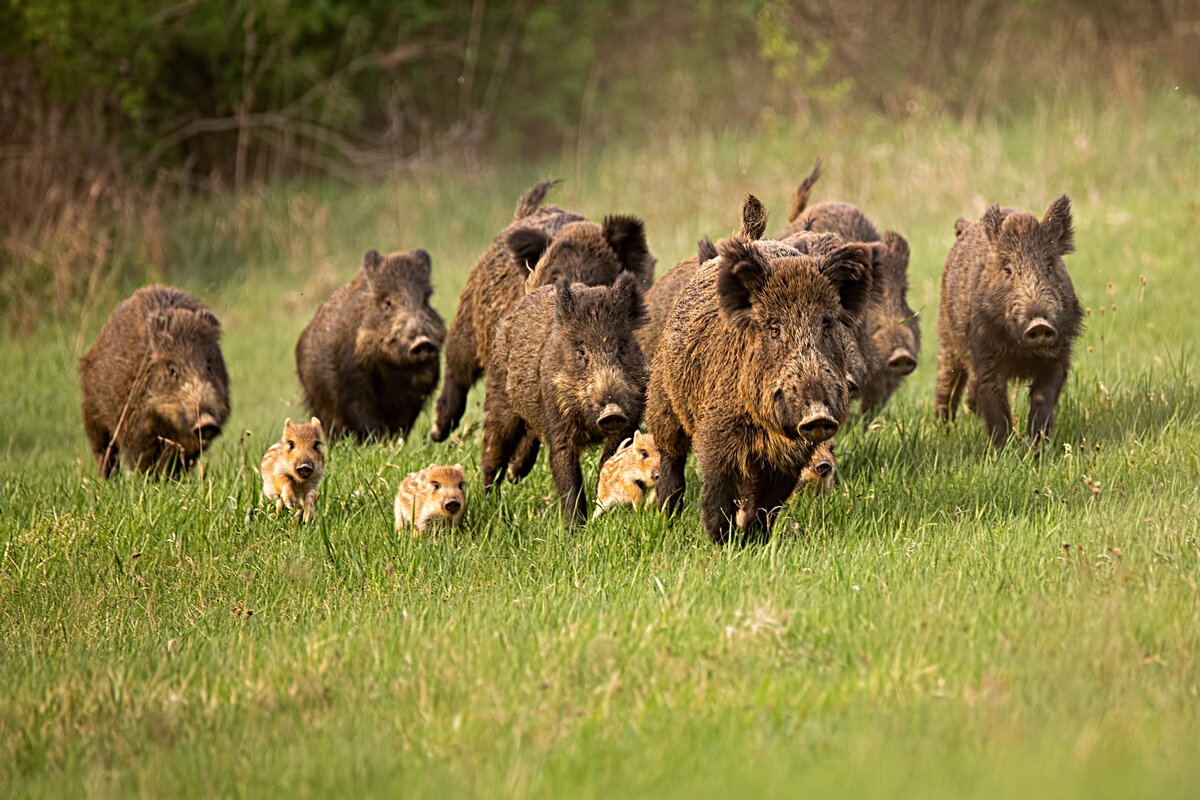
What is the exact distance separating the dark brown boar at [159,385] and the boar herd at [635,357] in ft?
0.06

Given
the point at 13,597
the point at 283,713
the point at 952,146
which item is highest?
the point at 952,146

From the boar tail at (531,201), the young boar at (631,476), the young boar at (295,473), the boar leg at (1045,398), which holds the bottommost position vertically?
the young boar at (295,473)

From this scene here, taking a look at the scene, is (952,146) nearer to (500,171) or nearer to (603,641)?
(500,171)

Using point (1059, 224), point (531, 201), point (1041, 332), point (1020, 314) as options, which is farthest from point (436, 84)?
point (1041, 332)

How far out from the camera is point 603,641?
4.47 meters

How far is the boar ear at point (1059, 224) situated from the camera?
25.2ft

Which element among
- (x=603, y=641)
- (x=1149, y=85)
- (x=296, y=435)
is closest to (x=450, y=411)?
(x=296, y=435)

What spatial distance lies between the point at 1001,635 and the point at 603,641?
4.33 feet

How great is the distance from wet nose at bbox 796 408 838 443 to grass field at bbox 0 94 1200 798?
22.3 inches

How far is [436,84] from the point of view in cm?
2878

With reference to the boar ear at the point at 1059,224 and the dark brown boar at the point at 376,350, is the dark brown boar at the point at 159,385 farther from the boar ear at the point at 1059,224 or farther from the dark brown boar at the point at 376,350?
the boar ear at the point at 1059,224

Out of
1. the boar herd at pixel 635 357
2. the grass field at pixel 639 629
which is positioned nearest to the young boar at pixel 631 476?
the boar herd at pixel 635 357

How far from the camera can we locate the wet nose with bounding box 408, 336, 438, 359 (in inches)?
368

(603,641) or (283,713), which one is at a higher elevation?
(603,641)
